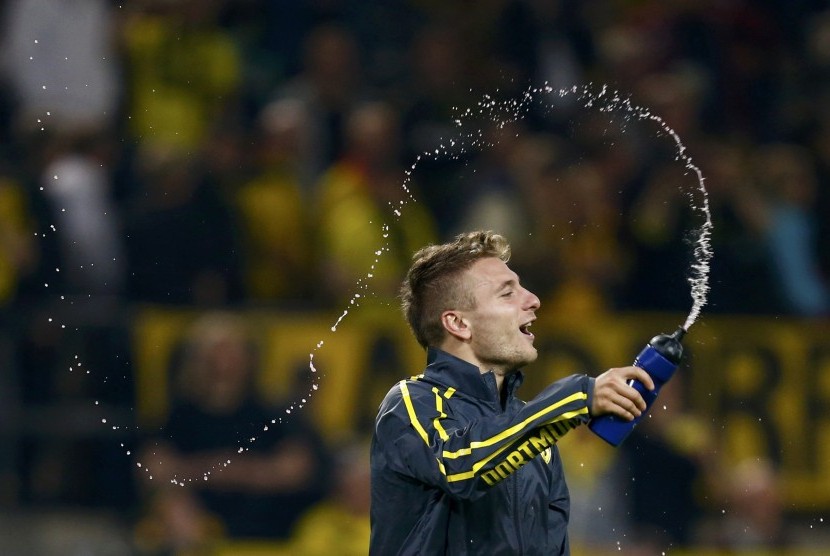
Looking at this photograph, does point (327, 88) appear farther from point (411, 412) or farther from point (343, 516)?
point (411, 412)

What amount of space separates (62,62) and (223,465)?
269 cm

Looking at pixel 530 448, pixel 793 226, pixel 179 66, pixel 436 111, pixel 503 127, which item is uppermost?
pixel 179 66

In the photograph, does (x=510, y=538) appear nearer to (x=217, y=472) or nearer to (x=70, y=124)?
(x=217, y=472)

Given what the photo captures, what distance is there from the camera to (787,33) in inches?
367

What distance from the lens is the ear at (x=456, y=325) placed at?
12.4 ft

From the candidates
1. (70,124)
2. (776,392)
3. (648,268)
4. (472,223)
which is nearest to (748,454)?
(776,392)

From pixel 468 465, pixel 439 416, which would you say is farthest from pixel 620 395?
pixel 439 416

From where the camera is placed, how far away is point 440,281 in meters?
3.91

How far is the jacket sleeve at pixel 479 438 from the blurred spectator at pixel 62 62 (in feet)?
16.7

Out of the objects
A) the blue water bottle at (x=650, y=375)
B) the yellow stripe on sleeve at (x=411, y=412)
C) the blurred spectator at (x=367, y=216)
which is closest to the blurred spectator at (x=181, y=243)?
the blurred spectator at (x=367, y=216)

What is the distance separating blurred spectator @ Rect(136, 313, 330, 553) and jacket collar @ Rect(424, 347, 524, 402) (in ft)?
11.6

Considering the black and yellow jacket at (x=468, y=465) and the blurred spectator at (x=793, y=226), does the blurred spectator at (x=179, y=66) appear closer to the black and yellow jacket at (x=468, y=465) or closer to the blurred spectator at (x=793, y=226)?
the blurred spectator at (x=793, y=226)

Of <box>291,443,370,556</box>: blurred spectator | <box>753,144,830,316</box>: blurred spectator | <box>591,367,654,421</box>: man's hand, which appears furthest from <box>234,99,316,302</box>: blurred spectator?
<box>591,367,654,421</box>: man's hand

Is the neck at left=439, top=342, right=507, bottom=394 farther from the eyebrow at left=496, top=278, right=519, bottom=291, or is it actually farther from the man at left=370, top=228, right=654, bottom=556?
the eyebrow at left=496, top=278, right=519, bottom=291
